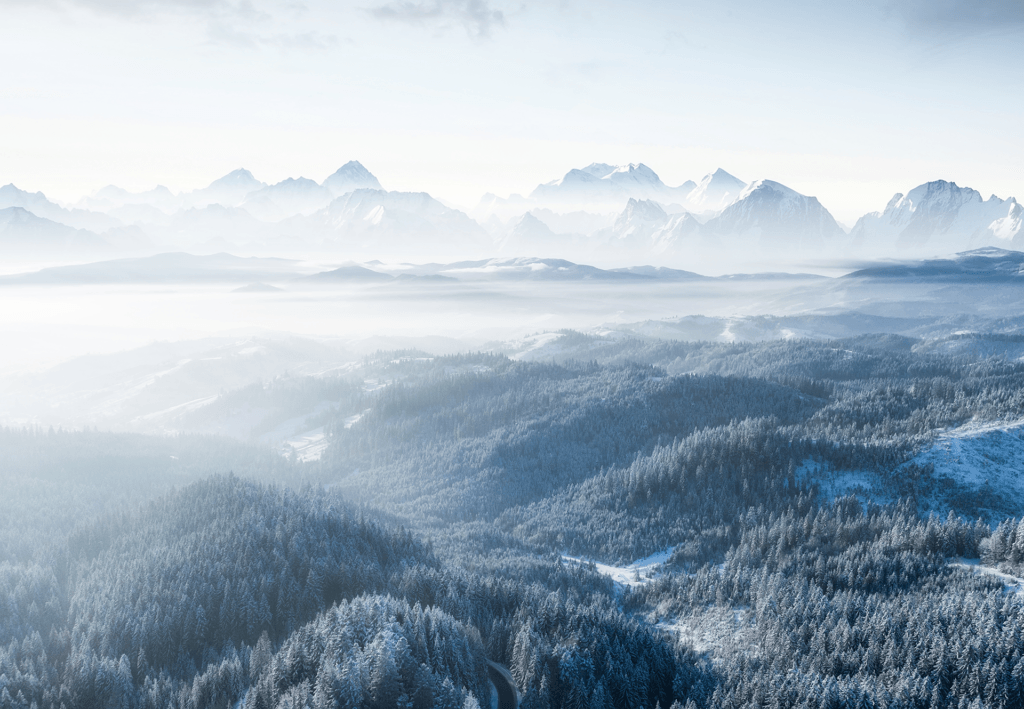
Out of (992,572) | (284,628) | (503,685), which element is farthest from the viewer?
(284,628)

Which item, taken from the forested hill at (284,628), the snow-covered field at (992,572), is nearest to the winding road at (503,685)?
the forested hill at (284,628)

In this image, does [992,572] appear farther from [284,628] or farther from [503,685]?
[284,628]

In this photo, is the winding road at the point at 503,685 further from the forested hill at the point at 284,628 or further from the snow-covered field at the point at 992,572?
the snow-covered field at the point at 992,572

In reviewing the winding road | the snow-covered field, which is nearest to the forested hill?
the winding road

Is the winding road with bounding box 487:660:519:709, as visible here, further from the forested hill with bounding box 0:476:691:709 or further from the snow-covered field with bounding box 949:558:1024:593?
the snow-covered field with bounding box 949:558:1024:593

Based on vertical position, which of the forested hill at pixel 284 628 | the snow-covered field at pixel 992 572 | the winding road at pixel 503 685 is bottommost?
the winding road at pixel 503 685

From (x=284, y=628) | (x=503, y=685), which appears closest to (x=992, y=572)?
(x=503, y=685)

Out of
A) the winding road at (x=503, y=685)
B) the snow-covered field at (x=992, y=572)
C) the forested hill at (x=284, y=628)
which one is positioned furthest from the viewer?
the snow-covered field at (x=992, y=572)

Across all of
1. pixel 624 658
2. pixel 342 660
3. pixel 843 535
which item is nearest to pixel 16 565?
pixel 342 660

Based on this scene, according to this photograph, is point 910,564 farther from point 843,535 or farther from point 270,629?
point 270,629
